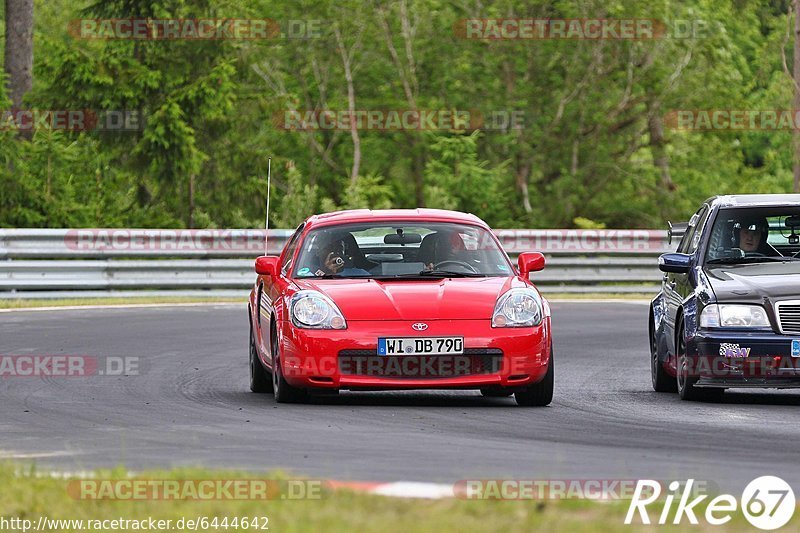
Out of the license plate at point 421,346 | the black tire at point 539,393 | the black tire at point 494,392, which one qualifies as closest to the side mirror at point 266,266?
the license plate at point 421,346

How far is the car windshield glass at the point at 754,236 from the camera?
496 inches

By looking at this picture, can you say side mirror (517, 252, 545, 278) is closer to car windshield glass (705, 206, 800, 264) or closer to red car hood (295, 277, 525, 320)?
red car hood (295, 277, 525, 320)

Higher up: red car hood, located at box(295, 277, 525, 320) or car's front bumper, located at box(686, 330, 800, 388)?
red car hood, located at box(295, 277, 525, 320)

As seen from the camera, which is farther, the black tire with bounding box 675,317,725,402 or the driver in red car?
the driver in red car

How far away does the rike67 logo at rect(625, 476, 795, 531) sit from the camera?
6.27 m

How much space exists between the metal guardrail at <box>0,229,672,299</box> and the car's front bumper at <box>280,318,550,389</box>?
14447mm

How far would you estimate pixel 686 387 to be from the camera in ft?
40.1

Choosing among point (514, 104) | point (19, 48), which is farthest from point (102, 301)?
point (514, 104)

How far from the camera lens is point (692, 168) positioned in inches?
1970

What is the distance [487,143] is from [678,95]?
217 inches

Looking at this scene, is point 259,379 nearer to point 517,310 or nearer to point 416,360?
point 416,360

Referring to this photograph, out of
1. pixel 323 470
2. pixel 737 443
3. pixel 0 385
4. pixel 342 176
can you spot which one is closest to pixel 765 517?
pixel 323 470

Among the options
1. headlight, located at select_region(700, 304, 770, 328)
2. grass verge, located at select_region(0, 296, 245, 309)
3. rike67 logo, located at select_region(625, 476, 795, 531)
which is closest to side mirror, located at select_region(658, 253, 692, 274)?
headlight, located at select_region(700, 304, 770, 328)

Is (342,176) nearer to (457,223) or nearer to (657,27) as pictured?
(657,27)
